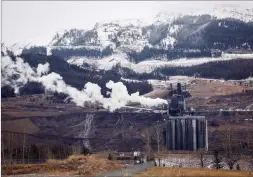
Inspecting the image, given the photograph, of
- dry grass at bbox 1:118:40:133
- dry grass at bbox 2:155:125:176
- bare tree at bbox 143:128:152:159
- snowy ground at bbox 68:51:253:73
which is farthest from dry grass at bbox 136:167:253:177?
dry grass at bbox 1:118:40:133

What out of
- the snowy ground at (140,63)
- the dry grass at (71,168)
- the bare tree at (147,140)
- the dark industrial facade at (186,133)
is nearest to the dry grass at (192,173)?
the dry grass at (71,168)

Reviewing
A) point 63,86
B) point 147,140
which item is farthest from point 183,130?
point 63,86

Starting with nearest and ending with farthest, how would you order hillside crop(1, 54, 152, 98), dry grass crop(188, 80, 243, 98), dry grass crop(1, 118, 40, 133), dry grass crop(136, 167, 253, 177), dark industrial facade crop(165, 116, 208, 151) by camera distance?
dry grass crop(136, 167, 253, 177), dark industrial facade crop(165, 116, 208, 151), dry grass crop(188, 80, 243, 98), dry grass crop(1, 118, 40, 133), hillside crop(1, 54, 152, 98)

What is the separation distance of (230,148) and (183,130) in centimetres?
145

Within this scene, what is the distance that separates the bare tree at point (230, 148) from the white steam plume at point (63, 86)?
2.29 metres

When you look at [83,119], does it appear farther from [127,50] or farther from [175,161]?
[175,161]

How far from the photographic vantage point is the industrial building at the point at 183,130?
15328mm

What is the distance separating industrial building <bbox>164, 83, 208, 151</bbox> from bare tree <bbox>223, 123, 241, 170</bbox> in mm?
666

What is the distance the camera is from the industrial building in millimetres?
15328

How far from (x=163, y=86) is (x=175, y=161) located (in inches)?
132

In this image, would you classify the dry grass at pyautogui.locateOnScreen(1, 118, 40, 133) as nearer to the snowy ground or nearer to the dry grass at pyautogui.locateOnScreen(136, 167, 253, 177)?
the snowy ground

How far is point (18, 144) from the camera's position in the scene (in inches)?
750

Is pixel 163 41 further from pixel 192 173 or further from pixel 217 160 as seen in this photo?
pixel 192 173

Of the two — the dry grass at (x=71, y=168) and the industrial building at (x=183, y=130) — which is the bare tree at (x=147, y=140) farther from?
the dry grass at (x=71, y=168)
